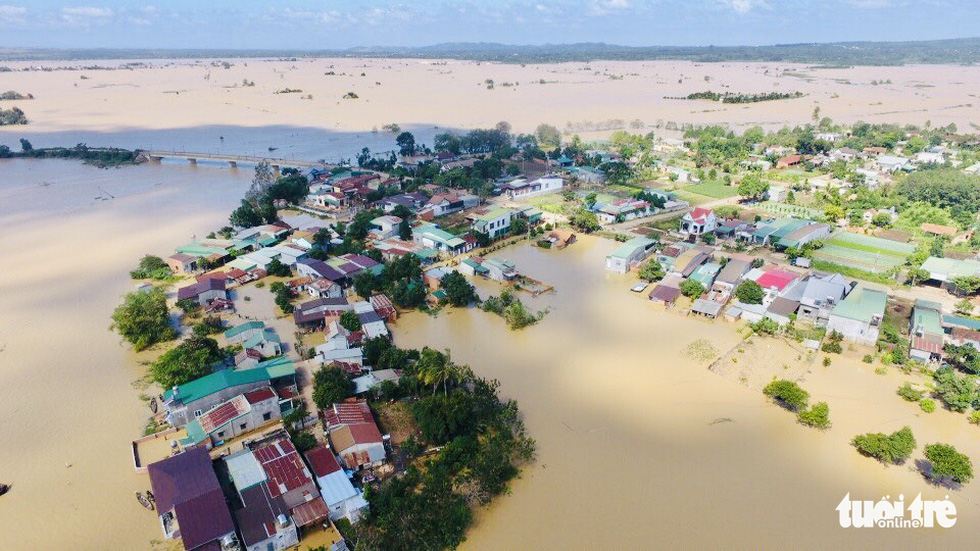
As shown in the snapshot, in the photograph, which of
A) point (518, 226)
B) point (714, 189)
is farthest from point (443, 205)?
point (714, 189)

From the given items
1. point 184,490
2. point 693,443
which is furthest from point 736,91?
point 184,490

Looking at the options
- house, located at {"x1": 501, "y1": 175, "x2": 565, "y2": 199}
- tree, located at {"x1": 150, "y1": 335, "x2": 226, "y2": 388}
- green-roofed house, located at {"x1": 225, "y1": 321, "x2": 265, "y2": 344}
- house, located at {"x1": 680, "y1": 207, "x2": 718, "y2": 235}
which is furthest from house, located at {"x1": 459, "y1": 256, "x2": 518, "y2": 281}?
house, located at {"x1": 501, "y1": 175, "x2": 565, "y2": 199}

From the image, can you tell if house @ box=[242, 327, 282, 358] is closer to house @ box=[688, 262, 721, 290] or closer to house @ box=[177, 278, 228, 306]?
house @ box=[177, 278, 228, 306]

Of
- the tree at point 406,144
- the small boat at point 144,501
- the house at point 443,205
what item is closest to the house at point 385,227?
the house at point 443,205

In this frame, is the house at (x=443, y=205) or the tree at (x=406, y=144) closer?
the house at (x=443, y=205)

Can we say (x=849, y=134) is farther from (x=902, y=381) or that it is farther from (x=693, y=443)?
(x=693, y=443)

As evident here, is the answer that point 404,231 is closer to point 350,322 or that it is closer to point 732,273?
point 350,322

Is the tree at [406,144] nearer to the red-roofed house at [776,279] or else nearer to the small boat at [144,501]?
the red-roofed house at [776,279]
